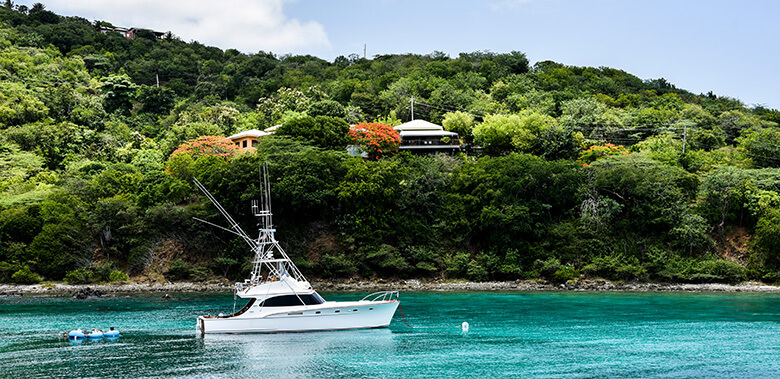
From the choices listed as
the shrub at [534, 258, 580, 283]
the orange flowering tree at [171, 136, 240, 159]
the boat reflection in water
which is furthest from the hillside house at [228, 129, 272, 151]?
the boat reflection in water

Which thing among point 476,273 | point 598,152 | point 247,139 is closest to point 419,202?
point 476,273

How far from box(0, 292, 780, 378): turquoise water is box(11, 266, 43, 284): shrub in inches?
399

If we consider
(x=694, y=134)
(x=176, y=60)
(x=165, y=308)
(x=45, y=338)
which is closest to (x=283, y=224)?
(x=165, y=308)

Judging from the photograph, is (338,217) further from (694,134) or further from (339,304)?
(694,134)

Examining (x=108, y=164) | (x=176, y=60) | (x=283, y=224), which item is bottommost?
(x=283, y=224)

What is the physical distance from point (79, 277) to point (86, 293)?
226 inches

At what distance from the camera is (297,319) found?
2812 centimetres

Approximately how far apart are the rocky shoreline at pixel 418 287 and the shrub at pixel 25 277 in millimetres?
598

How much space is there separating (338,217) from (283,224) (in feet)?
14.3

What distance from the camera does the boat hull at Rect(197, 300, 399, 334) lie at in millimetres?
27953

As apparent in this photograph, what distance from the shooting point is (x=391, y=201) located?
170 ft

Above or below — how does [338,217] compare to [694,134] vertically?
below

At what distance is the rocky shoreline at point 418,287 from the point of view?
4525 centimetres

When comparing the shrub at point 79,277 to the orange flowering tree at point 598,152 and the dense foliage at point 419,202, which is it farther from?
the orange flowering tree at point 598,152
